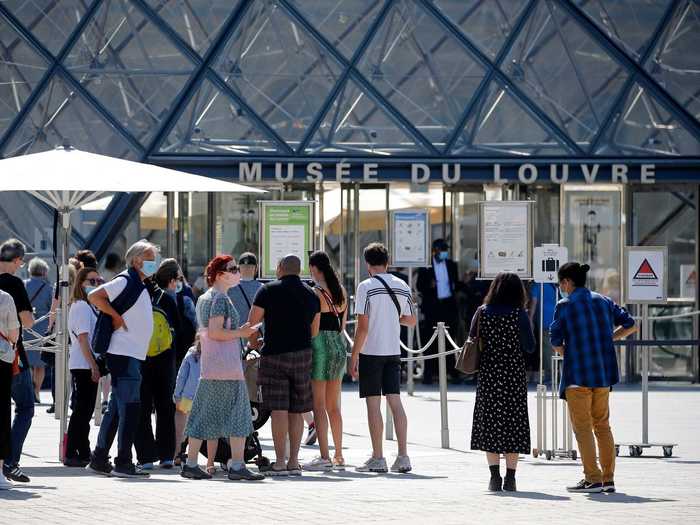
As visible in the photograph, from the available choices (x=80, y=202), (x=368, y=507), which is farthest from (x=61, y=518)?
(x=80, y=202)

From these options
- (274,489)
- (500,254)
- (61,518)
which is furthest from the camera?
(500,254)

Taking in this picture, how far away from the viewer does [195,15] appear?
22.8 m

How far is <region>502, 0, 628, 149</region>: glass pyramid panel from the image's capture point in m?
22.7

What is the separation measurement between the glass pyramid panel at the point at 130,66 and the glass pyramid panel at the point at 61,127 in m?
0.24

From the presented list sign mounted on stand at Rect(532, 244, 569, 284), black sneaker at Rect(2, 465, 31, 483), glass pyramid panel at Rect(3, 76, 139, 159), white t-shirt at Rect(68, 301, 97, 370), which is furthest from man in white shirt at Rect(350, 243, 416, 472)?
glass pyramid panel at Rect(3, 76, 139, 159)

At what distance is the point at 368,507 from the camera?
34.0 feet

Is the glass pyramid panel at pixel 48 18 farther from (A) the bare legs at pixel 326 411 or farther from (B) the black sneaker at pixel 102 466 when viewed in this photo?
(B) the black sneaker at pixel 102 466

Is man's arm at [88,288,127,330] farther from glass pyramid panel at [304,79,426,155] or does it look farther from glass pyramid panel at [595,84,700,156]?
glass pyramid panel at [595,84,700,156]

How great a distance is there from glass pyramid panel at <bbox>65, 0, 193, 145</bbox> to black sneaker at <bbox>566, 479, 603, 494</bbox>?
39.3 ft

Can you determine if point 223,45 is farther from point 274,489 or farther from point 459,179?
point 274,489

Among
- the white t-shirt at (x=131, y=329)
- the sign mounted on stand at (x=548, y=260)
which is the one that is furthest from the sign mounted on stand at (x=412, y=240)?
the white t-shirt at (x=131, y=329)

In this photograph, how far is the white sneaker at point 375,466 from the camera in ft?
41.8

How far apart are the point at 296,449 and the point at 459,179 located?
10.2 meters

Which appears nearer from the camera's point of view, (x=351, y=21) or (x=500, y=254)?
(x=500, y=254)
